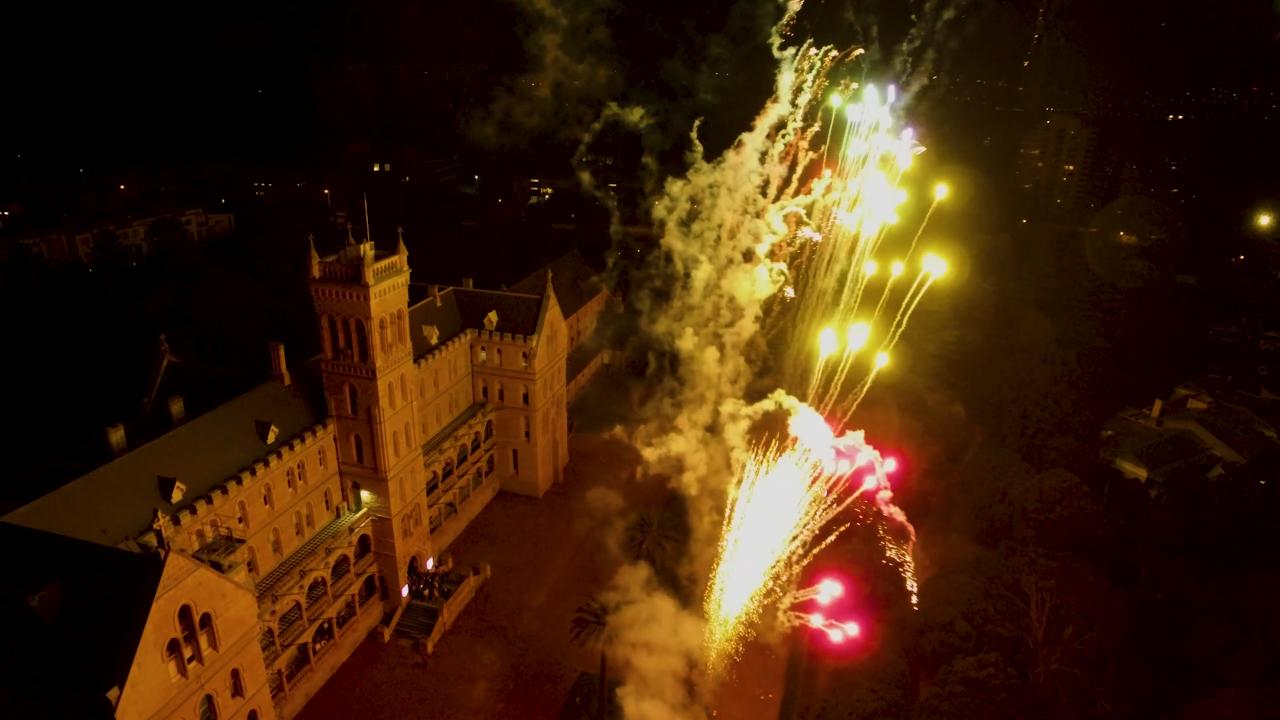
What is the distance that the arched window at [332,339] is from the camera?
3544 centimetres

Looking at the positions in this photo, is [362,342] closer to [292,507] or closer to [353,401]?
[353,401]

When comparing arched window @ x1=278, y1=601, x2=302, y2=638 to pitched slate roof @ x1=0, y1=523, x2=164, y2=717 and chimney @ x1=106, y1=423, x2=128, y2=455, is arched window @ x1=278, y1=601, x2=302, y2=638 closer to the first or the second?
pitched slate roof @ x1=0, y1=523, x2=164, y2=717

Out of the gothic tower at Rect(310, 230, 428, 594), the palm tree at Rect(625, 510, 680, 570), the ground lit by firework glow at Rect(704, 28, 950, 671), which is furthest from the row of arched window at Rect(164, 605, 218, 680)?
the ground lit by firework glow at Rect(704, 28, 950, 671)

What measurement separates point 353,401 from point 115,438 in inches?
379

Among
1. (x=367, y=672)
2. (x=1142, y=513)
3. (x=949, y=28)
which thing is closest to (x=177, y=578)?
(x=367, y=672)

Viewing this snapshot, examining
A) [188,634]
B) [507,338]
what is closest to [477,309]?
[507,338]

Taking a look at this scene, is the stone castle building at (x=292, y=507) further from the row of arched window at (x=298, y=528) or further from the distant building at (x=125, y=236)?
the distant building at (x=125, y=236)

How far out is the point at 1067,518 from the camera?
41438mm

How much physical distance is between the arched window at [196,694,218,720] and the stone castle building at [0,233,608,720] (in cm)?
11

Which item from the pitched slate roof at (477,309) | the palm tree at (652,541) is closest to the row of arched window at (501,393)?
the pitched slate roof at (477,309)

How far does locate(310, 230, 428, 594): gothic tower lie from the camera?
114 feet

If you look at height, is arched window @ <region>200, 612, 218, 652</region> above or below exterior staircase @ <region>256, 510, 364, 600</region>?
above

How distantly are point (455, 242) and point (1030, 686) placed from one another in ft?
194

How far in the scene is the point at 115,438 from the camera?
30844mm
